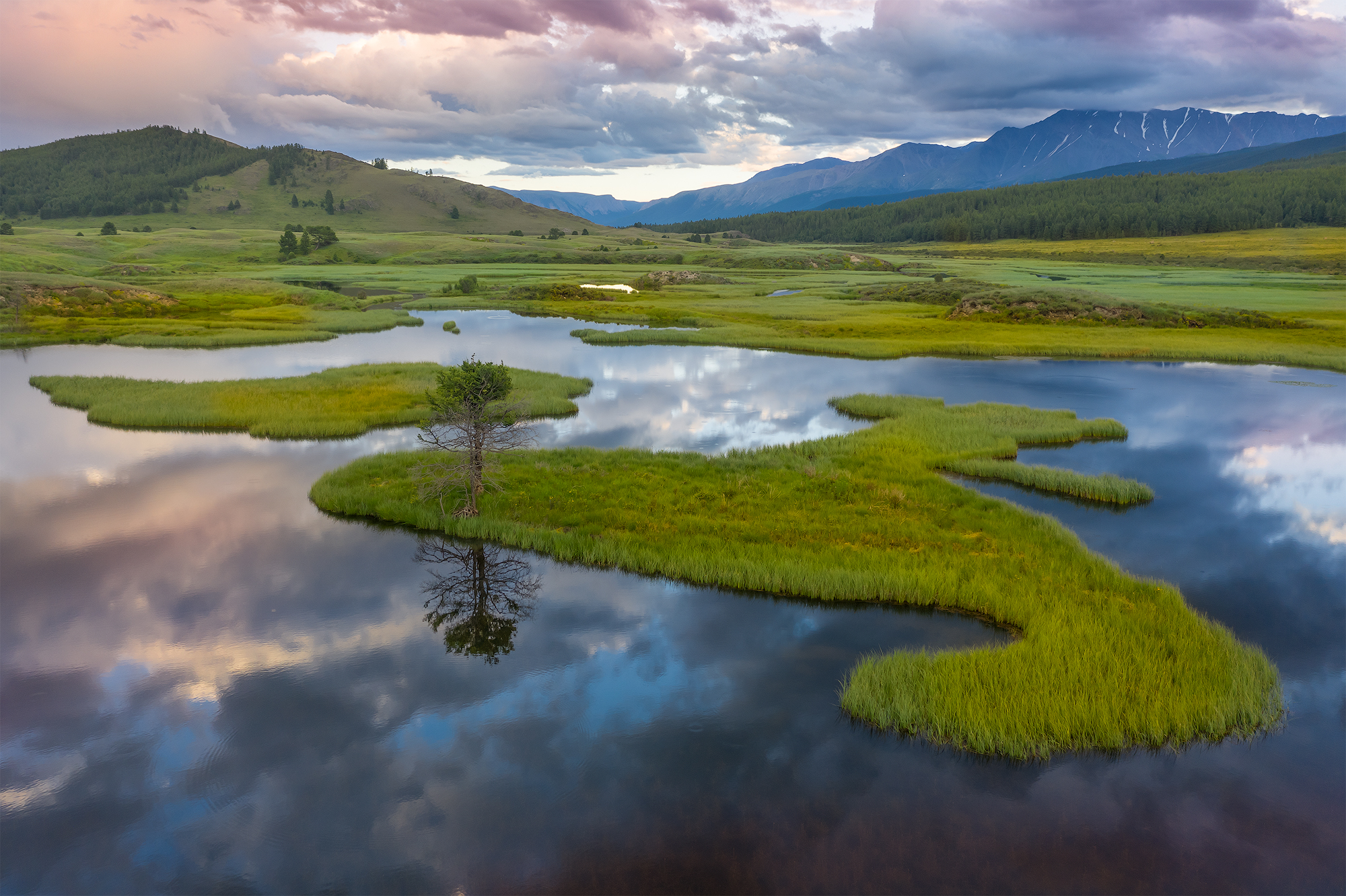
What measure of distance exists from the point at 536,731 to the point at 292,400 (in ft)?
99.7

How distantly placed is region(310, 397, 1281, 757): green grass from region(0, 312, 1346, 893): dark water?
647 millimetres

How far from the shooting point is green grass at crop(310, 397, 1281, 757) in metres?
12.6

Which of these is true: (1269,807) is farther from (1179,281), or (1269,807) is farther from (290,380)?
(1179,281)

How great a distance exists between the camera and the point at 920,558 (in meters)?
18.7

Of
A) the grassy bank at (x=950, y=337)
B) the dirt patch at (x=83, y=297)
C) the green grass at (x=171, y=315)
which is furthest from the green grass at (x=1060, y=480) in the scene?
the dirt patch at (x=83, y=297)

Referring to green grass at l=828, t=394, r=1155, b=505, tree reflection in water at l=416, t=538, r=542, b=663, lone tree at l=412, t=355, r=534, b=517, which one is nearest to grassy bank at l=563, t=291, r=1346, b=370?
green grass at l=828, t=394, r=1155, b=505

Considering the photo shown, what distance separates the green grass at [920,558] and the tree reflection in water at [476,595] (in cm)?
95

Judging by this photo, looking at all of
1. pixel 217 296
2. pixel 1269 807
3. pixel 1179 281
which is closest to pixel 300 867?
pixel 1269 807

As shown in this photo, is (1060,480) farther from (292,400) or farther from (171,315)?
(171,315)

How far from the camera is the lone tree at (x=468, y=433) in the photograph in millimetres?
22312

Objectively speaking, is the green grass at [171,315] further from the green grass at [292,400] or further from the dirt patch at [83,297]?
the green grass at [292,400]

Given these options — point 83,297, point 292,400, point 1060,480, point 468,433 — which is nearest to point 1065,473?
point 1060,480

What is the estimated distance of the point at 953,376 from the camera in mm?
47500

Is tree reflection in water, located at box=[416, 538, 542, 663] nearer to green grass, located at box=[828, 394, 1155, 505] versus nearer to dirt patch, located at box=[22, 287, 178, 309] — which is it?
green grass, located at box=[828, 394, 1155, 505]
